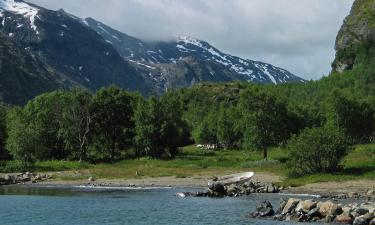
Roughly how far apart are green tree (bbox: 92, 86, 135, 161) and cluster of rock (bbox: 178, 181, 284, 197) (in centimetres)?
6076

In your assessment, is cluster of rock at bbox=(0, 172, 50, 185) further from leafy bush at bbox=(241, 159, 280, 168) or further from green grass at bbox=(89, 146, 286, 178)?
leafy bush at bbox=(241, 159, 280, 168)

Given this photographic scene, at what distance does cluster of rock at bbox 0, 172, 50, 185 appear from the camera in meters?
102

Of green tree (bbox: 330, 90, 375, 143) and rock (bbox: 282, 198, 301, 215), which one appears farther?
green tree (bbox: 330, 90, 375, 143)

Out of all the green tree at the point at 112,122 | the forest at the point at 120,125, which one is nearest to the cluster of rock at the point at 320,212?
the forest at the point at 120,125

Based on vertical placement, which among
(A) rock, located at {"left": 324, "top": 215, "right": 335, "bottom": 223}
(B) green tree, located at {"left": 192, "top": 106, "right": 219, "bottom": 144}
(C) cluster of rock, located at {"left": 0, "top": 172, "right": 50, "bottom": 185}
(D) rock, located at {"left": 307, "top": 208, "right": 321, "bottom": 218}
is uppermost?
(B) green tree, located at {"left": 192, "top": 106, "right": 219, "bottom": 144}

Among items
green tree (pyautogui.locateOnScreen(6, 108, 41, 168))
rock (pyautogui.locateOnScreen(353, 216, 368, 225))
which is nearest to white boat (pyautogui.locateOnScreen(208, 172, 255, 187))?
rock (pyautogui.locateOnScreen(353, 216, 368, 225))

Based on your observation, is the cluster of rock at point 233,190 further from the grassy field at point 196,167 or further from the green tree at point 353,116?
the green tree at point 353,116

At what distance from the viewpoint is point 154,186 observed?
91500mm

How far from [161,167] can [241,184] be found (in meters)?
33.3

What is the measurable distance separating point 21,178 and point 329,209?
67.3 metres

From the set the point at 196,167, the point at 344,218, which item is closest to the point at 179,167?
the point at 196,167

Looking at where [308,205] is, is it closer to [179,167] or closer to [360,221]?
[360,221]

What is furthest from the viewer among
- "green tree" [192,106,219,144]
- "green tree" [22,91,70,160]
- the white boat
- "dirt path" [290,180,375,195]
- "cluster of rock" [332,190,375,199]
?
"green tree" [192,106,219,144]

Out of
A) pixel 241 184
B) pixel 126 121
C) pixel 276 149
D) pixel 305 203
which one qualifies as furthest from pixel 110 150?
pixel 305 203
